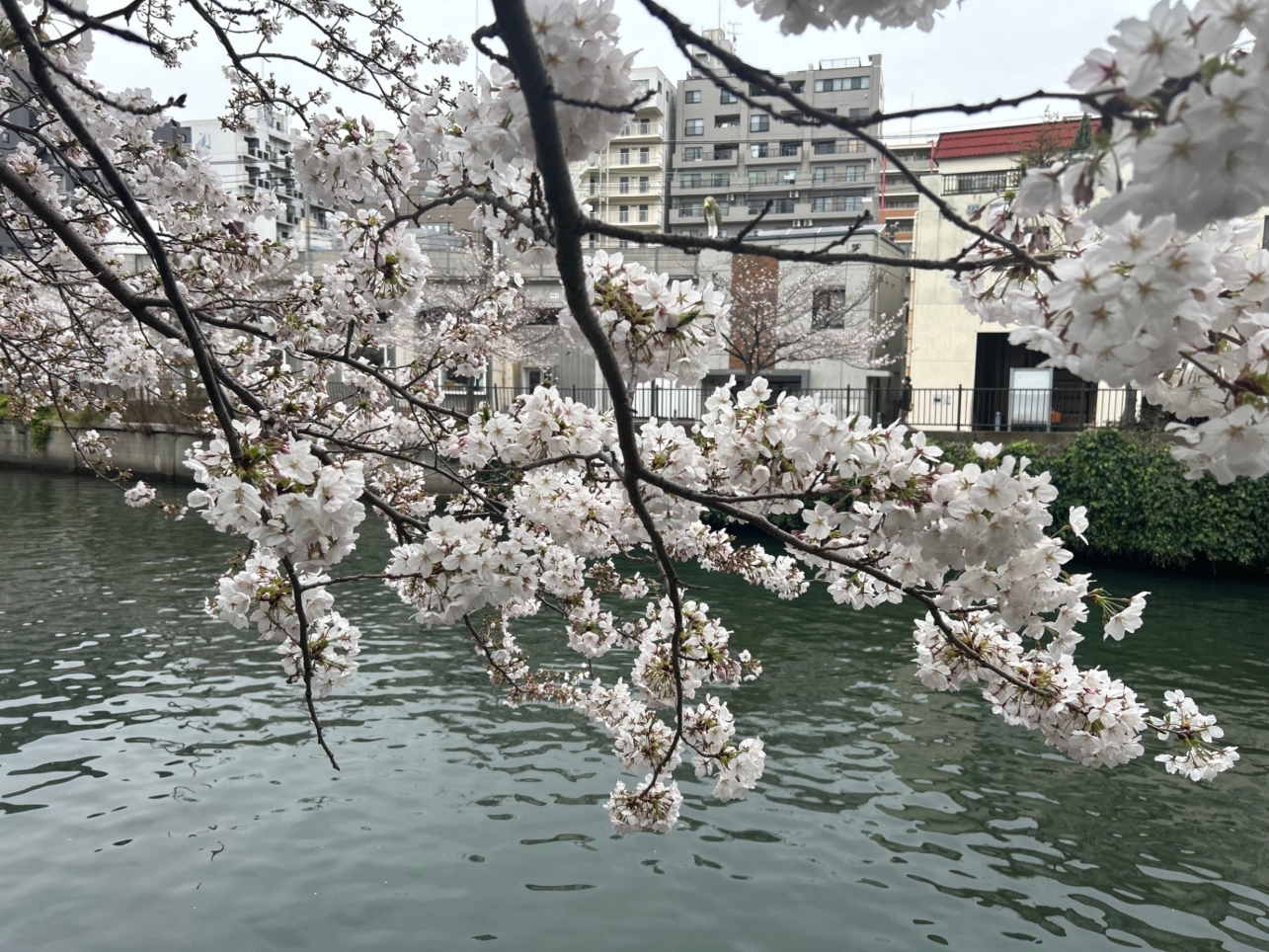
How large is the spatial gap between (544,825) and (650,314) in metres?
4.97

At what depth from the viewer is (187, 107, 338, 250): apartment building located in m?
5.49

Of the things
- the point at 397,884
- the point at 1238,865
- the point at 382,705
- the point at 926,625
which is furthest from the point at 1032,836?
the point at 382,705

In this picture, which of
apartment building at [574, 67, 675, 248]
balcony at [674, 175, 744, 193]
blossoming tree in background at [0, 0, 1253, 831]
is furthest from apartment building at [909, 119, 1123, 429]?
balcony at [674, 175, 744, 193]

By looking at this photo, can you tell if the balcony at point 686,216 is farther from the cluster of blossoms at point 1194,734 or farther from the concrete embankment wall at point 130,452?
the cluster of blossoms at point 1194,734

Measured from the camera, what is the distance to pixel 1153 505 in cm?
1570

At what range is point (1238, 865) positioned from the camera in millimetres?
6305

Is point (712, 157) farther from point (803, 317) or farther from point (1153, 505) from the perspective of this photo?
point (1153, 505)

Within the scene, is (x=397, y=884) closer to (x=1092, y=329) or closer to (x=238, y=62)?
(x=238, y=62)

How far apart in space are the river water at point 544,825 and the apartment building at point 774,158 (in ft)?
176

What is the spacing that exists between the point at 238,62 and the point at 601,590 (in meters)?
3.12

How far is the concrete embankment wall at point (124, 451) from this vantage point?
26.1 m

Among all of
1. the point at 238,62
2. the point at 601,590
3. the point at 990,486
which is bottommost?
the point at 601,590

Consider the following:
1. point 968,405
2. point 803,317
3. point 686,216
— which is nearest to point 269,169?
point 968,405

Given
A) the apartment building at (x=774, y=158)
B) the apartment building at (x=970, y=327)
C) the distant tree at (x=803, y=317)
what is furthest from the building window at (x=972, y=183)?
the apartment building at (x=774, y=158)
